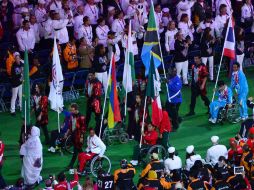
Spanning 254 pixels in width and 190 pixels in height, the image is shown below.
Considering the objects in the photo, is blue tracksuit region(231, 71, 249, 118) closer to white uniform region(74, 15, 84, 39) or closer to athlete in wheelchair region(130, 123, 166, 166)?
athlete in wheelchair region(130, 123, 166, 166)

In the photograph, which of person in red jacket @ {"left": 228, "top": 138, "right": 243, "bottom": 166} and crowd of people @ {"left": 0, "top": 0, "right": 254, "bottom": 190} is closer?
crowd of people @ {"left": 0, "top": 0, "right": 254, "bottom": 190}

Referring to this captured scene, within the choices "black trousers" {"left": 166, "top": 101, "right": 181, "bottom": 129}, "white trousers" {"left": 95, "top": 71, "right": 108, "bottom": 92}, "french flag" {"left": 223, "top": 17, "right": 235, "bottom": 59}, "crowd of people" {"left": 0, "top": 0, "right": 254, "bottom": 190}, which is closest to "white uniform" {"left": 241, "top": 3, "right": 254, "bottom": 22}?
"crowd of people" {"left": 0, "top": 0, "right": 254, "bottom": 190}

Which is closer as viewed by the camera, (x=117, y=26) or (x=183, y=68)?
(x=183, y=68)

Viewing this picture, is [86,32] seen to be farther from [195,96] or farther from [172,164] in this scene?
[172,164]

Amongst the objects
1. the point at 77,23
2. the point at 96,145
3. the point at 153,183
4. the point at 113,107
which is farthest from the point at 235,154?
the point at 77,23

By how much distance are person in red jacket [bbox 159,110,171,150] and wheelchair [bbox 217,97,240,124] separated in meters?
3.09

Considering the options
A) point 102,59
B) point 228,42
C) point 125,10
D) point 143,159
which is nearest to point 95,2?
point 125,10

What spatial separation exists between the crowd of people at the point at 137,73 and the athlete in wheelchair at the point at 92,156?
3 cm

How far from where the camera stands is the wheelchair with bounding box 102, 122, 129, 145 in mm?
30016

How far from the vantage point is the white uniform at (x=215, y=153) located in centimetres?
2734

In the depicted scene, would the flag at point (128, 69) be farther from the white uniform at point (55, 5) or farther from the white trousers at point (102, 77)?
the white uniform at point (55, 5)

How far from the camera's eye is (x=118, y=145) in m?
30.2

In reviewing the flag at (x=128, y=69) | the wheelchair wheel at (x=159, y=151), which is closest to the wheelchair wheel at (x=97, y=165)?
the wheelchair wheel at (x=159, y=151)

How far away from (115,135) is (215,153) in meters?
3.88
